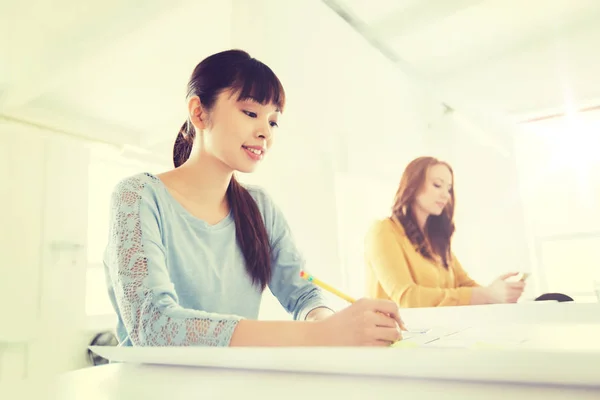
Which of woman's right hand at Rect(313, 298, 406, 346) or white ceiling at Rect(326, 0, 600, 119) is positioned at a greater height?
white ceiling at Rect(326, 0, 600, 119)

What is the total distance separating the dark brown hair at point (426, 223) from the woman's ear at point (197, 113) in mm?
939

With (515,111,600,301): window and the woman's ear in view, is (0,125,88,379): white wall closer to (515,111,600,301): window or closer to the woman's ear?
the woman's ear

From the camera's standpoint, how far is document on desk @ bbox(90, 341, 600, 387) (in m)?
0.23

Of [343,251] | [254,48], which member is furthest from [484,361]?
[343,251]

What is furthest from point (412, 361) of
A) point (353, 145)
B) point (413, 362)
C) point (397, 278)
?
point (353, 145)

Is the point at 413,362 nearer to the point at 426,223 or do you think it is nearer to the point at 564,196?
the point at 426,223

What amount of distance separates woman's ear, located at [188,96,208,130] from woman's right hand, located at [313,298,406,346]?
17.7 inches

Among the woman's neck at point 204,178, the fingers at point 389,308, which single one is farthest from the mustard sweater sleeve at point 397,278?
the fingers at point 389,308

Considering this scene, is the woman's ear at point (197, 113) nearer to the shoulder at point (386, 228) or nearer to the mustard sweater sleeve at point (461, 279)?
the shoulder at point (386, 228)

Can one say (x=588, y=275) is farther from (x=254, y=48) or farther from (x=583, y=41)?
(x=254, y=48)

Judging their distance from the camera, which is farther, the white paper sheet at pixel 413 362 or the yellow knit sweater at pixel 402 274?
the yellow knit sweater at pixel 402 274

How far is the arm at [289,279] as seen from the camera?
0.71 m

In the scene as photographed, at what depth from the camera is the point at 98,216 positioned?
1444mm

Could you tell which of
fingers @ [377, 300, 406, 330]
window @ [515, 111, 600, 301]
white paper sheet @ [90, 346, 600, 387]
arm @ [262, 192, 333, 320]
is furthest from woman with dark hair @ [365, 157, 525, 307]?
window @ [515, 111, 600, 301]
